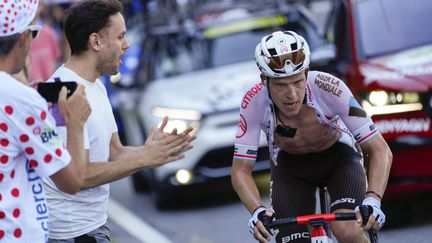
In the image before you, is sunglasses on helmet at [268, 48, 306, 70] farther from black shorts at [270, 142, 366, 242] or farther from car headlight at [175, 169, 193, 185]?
car headlight at [175, 169, 193, 185]

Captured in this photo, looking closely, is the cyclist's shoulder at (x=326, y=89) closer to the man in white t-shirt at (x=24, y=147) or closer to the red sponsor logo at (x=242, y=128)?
the red sponsor logo at (x=242, y=128)

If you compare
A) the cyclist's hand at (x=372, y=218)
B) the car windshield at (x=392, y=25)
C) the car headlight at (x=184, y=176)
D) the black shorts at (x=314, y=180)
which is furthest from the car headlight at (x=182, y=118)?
the cyclist's hand at (x=372, y=218)

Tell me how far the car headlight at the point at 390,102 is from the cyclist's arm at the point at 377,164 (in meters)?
3.18

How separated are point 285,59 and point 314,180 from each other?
38.9 inches

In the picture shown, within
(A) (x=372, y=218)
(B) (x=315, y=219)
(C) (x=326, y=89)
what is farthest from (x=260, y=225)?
(C) (x=326, y=89)

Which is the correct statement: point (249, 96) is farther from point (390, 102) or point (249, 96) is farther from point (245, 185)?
point (390, 102)

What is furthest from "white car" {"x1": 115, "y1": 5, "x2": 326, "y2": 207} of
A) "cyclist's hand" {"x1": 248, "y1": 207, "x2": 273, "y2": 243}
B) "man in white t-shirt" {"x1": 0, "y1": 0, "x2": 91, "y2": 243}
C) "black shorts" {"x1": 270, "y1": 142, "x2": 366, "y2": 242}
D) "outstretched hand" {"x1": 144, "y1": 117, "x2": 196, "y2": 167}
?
"man in white t-shirt" {"x1": 0, "y1": 0, "x2": 91, "y2": 243}

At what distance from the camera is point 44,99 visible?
4355 mm

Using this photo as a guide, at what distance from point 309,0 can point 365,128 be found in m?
19.6

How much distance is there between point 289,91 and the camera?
19.5 feet

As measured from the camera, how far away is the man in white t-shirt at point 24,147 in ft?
13.6

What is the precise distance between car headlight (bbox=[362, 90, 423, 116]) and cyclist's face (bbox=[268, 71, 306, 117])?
3385mm

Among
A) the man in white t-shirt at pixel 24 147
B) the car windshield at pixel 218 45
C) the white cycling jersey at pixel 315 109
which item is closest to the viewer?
the man in white t-shirt at pixel 24 147

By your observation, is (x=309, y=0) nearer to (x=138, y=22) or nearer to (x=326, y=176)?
(x=138, y=22)
